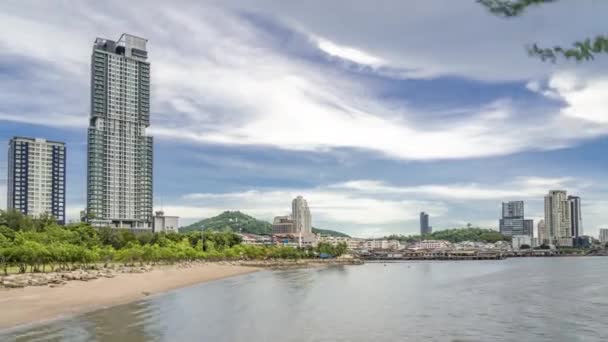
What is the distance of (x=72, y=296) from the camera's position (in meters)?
50.1

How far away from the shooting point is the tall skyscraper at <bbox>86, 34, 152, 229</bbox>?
187 m

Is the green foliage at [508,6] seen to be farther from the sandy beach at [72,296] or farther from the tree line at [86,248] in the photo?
the tree line at [86,248]

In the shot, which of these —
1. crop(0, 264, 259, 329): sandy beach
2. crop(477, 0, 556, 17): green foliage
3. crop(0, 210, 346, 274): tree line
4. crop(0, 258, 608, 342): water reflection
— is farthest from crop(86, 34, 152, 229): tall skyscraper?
crop(477, 0, 556, 17): green foliage

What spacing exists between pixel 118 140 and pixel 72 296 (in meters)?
148

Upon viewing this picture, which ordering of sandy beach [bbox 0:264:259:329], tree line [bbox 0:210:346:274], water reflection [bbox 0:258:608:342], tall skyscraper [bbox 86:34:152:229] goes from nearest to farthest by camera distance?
water reflection [bbox 0:258:608:342], sandy beach [bbox 0:264:259:329], tree line [bbox 0:210:346:274], tall skyscraper [bbox 86:34:152:229]

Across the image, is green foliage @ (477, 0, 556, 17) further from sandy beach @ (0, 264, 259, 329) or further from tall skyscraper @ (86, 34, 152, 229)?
tall skyscraper @ (86, 34, 152, 229)

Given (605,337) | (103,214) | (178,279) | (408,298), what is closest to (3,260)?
(178,279)

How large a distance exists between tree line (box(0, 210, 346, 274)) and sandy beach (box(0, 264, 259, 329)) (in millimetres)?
10879

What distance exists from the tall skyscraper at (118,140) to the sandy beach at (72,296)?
116950 mm

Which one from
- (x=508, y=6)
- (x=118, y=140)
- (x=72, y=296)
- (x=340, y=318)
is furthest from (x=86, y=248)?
(x=118, y=140)

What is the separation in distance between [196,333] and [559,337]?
22.7 m

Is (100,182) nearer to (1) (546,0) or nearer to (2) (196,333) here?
(2) (196,333)

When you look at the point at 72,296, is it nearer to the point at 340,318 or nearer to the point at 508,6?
the point at 340,318

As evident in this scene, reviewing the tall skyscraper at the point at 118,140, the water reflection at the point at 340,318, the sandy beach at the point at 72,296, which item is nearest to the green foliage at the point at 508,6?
the water reflection at the point at 340,318
